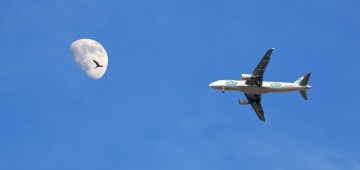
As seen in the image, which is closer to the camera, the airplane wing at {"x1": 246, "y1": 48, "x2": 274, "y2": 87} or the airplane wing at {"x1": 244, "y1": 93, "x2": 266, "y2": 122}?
the airplane wing at {"x1": 246, "y1": 48, "x2": 274, "y2": 87}

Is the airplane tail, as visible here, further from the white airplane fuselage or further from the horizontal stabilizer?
the white airplane fuselage

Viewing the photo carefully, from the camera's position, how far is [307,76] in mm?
127875

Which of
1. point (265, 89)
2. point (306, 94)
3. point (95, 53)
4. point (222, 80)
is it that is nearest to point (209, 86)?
point (222, 80)

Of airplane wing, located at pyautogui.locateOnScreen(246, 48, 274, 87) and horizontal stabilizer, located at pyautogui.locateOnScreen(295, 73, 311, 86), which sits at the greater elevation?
airplane wing, located at pyautogui.locateOnScreen(246, 48, 274, 87)

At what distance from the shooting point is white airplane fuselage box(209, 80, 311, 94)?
129m

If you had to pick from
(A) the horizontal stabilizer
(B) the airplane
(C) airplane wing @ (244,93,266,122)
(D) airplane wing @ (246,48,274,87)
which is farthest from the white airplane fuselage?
(C) airplane wing @ (244,93,266,122)

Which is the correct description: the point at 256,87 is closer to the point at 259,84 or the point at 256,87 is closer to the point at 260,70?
the point at 259,84

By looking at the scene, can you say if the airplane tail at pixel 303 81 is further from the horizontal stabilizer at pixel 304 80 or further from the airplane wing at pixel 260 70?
the airplane wing at pixel 260 70

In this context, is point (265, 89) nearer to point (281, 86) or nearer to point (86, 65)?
point (281, 86)

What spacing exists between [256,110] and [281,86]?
15.6 m

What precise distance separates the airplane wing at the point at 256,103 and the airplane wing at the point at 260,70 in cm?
1239

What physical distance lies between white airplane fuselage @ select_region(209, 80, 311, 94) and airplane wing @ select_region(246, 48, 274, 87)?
1.07 metres

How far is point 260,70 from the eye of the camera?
12762 centimetres

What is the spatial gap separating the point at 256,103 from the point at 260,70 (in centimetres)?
1727
